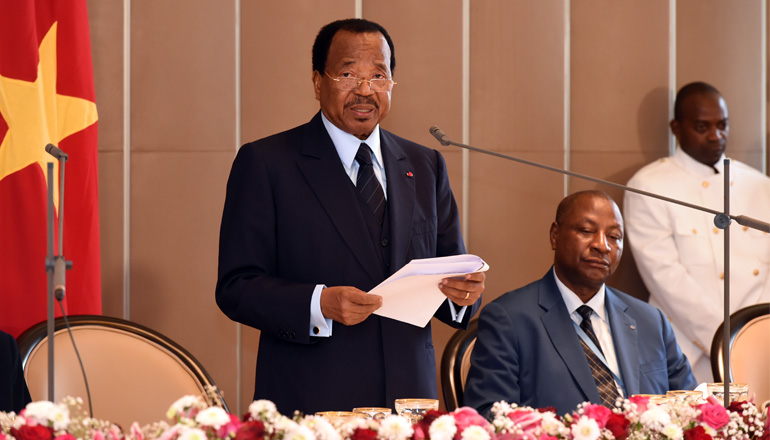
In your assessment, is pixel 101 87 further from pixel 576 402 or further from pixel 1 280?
pixel 576 402

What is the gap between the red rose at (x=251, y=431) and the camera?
1.41 meters

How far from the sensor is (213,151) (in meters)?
3.64

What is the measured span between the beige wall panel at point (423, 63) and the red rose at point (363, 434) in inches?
93.5

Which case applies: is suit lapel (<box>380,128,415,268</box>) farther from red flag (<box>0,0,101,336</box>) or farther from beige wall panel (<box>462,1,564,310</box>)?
beige wall panel (<box>462,1,564,310</box>)

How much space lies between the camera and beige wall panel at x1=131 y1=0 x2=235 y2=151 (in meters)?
3.57

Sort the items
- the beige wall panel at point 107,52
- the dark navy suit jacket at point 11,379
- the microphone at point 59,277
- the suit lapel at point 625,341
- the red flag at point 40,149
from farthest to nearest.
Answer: the beige wall panel at point 107,52
the red flag at point 40,149
the suit lapel at point 625,341
the dark navy suit jacket at point 11,379
the microphone at point 59,277

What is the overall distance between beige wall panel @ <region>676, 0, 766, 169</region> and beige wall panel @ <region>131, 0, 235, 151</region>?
198 centimetres

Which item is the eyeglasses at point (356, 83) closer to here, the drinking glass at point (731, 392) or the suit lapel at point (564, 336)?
the suit lapel at point (564, 336)

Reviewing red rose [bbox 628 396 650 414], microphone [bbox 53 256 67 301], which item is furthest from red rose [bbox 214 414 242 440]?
red rose [bbox 628 396 650 414]

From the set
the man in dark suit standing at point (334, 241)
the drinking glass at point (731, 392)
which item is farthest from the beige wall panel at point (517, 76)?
the drinking glass at point (731, 392)

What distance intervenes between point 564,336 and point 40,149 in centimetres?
178

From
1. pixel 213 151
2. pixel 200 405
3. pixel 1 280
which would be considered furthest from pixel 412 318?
pixel 213 151

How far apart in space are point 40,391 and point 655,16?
297 cm

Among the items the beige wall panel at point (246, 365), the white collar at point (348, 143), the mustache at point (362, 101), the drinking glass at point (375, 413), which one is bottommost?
the beige wall panel at point (246, 365)
